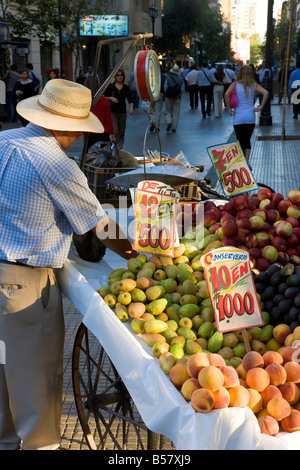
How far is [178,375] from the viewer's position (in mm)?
2148

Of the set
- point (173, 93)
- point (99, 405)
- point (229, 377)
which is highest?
point (173, 93)

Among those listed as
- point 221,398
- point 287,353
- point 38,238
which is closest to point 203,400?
point 221,398

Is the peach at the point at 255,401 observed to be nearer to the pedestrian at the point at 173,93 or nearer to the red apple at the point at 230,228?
the red apple at the point at 230,228

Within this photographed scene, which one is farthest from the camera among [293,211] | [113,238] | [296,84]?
[296,84]

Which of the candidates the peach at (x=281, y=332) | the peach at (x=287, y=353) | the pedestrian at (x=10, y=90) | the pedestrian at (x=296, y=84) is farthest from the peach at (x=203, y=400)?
the pedestrian at (x=296, y=84)

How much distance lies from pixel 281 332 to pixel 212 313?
1.10ft

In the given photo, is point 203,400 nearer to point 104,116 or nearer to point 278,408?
point 278,408

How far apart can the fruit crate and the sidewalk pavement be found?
1.13 meters

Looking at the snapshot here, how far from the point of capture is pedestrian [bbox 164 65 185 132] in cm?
1628

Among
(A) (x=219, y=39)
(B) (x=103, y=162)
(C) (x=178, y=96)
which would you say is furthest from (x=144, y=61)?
(A) (x=219, y=39)

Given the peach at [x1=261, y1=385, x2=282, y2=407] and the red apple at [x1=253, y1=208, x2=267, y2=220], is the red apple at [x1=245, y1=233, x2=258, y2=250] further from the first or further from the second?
the peach at [x1=261, y1=385, x2=282, y2=407]

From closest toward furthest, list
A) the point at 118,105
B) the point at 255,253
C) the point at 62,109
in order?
the point at 62,109 → the point at 255,253 → the point at 118,105

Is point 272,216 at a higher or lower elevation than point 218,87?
higher

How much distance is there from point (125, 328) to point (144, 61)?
10.5 ft
